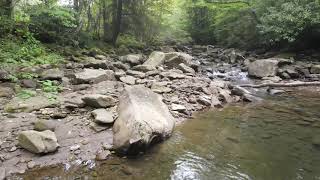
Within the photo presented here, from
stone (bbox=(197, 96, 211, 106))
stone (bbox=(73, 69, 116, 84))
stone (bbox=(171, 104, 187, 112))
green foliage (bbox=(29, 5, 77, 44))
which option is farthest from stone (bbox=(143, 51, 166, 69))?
stone (bbox=(171, 104, 187, 112))

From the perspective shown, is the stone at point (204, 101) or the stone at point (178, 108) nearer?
the stone at point (178, 108)

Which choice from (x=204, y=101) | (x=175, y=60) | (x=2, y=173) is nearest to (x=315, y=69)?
(x=175, y=60)

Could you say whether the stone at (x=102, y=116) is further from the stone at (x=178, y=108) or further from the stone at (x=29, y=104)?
the stone at (x=178, y=108)

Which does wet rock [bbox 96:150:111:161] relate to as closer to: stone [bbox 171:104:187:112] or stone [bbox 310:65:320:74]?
stone [bbox 171:104:187:112]

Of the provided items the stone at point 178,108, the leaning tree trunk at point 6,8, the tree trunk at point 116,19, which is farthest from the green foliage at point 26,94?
the tree trunk at point 116,19

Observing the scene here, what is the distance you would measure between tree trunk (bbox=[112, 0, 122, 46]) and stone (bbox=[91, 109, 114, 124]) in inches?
516

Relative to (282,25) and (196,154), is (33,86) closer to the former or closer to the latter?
(196,154)

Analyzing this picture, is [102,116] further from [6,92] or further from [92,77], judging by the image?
[92,77]

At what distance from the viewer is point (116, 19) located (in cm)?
1883

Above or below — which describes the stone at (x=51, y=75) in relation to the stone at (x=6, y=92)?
above

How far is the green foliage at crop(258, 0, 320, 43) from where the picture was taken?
603 inches

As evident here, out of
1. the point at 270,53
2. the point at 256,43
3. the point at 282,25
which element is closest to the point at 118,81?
the point at 282,25

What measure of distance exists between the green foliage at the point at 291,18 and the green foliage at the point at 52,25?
35.0 ft

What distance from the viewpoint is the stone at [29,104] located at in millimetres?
6567
